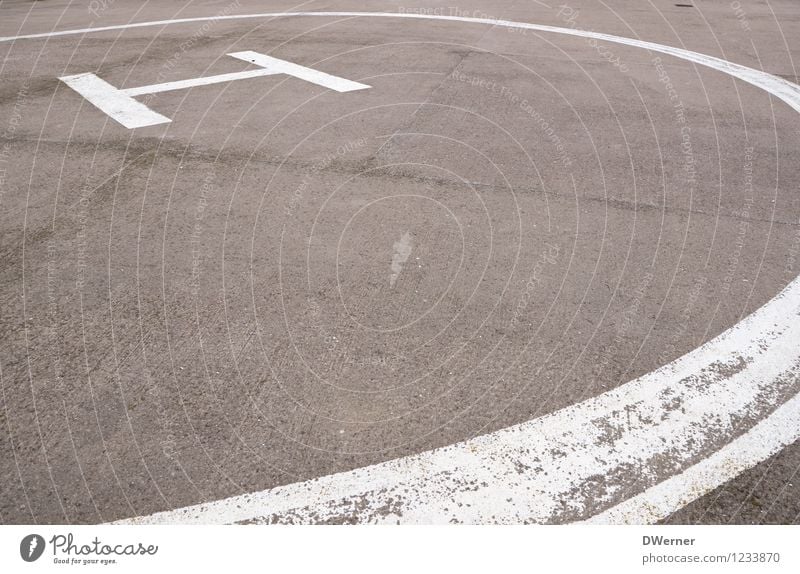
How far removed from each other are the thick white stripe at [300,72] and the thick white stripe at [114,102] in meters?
1.99

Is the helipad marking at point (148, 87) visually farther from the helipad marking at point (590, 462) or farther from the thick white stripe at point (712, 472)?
the thick white stripe at point (712, 472)

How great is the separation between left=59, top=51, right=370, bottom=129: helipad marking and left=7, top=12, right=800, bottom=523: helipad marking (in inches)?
214

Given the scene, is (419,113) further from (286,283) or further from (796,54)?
(796,54)

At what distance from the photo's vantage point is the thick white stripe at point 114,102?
23.6ft

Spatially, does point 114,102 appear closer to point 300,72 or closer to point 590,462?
point 300,72

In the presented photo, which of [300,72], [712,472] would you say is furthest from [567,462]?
[300,72]

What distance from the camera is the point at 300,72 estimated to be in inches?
355

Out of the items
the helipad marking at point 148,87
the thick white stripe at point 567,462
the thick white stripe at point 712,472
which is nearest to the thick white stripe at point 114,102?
the helipad marking at point 148,87

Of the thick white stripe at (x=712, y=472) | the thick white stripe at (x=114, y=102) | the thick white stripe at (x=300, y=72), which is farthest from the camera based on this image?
the thick white stripe at (x=300, y=72)

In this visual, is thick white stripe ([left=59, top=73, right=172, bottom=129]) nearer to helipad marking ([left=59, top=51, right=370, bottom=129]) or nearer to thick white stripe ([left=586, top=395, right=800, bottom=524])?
helipad marking ([left=59, top=51, right=370, bottom=129])

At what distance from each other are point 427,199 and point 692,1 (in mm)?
13422

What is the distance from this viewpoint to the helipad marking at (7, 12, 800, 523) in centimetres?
275

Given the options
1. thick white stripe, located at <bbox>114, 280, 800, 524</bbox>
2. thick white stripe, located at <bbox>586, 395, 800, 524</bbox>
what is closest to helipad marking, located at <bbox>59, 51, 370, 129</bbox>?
thick white stripe, located at <bbox>114, 280, 800, 524</bbox>
